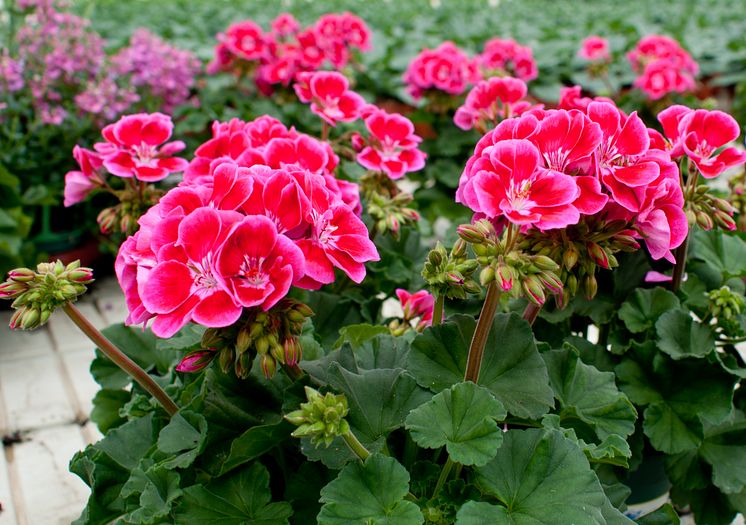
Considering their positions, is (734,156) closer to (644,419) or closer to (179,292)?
(644,419)

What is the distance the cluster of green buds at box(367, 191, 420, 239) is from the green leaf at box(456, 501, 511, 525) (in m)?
0.72

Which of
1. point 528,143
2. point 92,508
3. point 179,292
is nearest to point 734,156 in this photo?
point 528,143

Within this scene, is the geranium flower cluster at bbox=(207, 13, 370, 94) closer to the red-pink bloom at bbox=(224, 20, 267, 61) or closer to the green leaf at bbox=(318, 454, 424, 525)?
the red-pink bloom at bbox=(224, 20, 267, 61)

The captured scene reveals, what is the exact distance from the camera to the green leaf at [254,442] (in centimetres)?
118

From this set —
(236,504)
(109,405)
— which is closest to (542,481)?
(236,504)

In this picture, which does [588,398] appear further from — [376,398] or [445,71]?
[445,71]

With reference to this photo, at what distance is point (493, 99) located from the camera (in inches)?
77.0

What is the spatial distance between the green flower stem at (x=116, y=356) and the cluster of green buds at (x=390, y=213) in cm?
57

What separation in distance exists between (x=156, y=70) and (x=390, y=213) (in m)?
2.08

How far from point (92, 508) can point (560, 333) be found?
0.94 m

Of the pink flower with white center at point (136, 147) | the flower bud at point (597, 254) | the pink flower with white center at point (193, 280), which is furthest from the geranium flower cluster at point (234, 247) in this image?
the pink flower with white center at point (136, 147)

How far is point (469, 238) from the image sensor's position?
1.06 meters

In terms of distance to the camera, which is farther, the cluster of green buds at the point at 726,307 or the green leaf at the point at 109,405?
the green leaf at the point at 109,405

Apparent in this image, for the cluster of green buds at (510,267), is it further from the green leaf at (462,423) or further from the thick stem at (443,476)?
the thick stem at (443,476)
